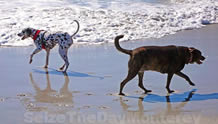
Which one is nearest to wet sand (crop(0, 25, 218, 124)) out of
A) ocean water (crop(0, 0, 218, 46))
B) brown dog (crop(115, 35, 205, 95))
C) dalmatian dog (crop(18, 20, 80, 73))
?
dalmatian dog (crop(18, 20, 80, 73))

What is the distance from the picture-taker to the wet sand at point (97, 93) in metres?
5.71

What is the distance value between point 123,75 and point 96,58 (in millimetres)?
1866

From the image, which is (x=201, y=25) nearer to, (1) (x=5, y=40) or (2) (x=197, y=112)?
A: (1) (x=5, y=40)

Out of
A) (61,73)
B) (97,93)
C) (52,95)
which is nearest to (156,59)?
(97,93)

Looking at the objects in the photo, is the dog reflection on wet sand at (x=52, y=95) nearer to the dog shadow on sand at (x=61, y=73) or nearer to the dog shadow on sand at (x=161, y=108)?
the dog shadow on sand at (x=61, y=73)

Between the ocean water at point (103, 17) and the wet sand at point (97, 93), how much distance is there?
2592 millimetres

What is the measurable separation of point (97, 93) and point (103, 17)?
28.4ft

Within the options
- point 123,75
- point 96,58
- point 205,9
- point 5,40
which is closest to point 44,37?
point 96,58

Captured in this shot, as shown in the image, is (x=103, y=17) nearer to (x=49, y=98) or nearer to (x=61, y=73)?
(x=61, y=73)

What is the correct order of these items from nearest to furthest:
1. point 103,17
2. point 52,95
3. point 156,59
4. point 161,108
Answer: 1. point 161,108
2. point 156,59
3. point 52,95
4. point 103,17

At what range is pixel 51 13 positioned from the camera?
1577 centimetres

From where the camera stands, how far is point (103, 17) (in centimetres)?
1549

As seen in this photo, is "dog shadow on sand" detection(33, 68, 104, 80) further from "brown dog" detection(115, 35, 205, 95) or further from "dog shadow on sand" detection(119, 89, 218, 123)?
"dog shadow on sand" detection(119, 89, 218, 123)

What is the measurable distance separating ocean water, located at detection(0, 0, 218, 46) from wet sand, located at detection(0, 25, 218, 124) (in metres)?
2.59
